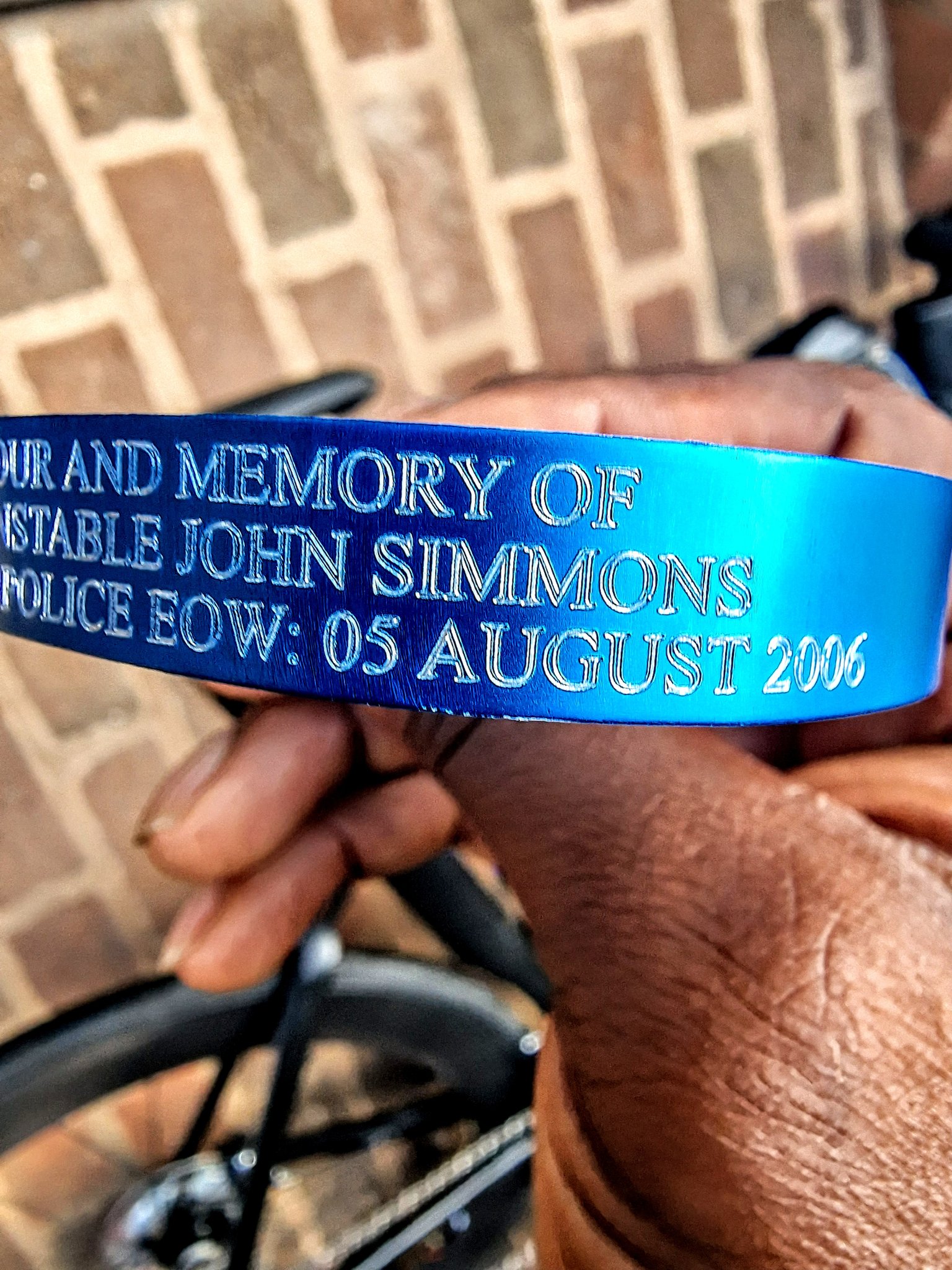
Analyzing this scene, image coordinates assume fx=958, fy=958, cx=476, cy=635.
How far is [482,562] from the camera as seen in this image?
272 mm

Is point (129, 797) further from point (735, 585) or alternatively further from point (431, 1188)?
point (735, 585)

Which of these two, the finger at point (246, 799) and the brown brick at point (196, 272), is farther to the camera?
the brown brick at point (196, 272)

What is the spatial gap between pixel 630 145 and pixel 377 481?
0.66 m

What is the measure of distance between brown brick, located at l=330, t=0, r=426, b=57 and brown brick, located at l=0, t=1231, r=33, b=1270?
964 mm

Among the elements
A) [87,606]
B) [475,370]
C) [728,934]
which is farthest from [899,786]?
[475,370]

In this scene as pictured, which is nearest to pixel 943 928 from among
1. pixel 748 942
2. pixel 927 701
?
pixel 748 942

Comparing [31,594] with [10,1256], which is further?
[10,1256]

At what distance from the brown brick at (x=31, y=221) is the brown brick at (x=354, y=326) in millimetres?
156

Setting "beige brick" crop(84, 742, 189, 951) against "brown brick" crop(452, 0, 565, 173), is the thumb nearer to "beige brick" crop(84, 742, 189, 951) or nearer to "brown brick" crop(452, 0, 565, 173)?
"beige brick" crop(84, 742, 189, 951)

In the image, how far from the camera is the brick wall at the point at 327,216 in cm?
62

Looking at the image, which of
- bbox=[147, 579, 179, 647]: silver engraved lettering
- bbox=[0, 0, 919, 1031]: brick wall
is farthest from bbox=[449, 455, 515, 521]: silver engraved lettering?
bbox=[0, 0, 919, 1031]: brick wall

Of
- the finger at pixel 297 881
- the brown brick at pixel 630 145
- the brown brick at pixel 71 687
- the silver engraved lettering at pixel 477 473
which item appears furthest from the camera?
the brown brick at pixel 630 145

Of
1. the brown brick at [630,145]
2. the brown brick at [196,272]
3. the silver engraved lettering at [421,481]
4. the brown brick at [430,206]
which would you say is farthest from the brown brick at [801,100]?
the silver engraved lettering at [421,481]

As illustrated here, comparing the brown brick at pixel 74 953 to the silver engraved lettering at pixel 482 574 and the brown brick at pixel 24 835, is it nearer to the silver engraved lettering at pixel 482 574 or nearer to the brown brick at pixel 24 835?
the brown brick at pixel 24 835
